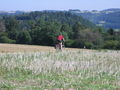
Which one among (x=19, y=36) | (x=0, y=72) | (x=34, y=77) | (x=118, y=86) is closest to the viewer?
(x=118, y=86)

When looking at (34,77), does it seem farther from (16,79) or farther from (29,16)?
(29,16)

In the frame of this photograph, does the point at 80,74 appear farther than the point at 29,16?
No

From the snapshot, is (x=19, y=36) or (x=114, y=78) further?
(x=19, y=36)

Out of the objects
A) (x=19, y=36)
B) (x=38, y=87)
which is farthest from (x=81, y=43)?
(x=38, y=87)

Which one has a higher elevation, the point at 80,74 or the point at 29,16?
the point at 80,74

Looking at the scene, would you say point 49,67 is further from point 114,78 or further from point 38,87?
point 38,87

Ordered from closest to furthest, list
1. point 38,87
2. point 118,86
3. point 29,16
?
point 38,87 → point 118,86 → point 29,16

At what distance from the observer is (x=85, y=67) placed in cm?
1293

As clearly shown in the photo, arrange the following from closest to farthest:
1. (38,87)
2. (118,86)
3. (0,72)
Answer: (38,87)
(118,86)
(0,72)

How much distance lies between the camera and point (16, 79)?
973cm

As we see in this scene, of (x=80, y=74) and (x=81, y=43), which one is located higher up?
(x=80, y=74)

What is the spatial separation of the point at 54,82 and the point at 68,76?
132 cm

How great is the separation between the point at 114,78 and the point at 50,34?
56.0 m

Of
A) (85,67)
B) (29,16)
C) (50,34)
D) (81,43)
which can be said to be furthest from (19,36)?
(29,16)
